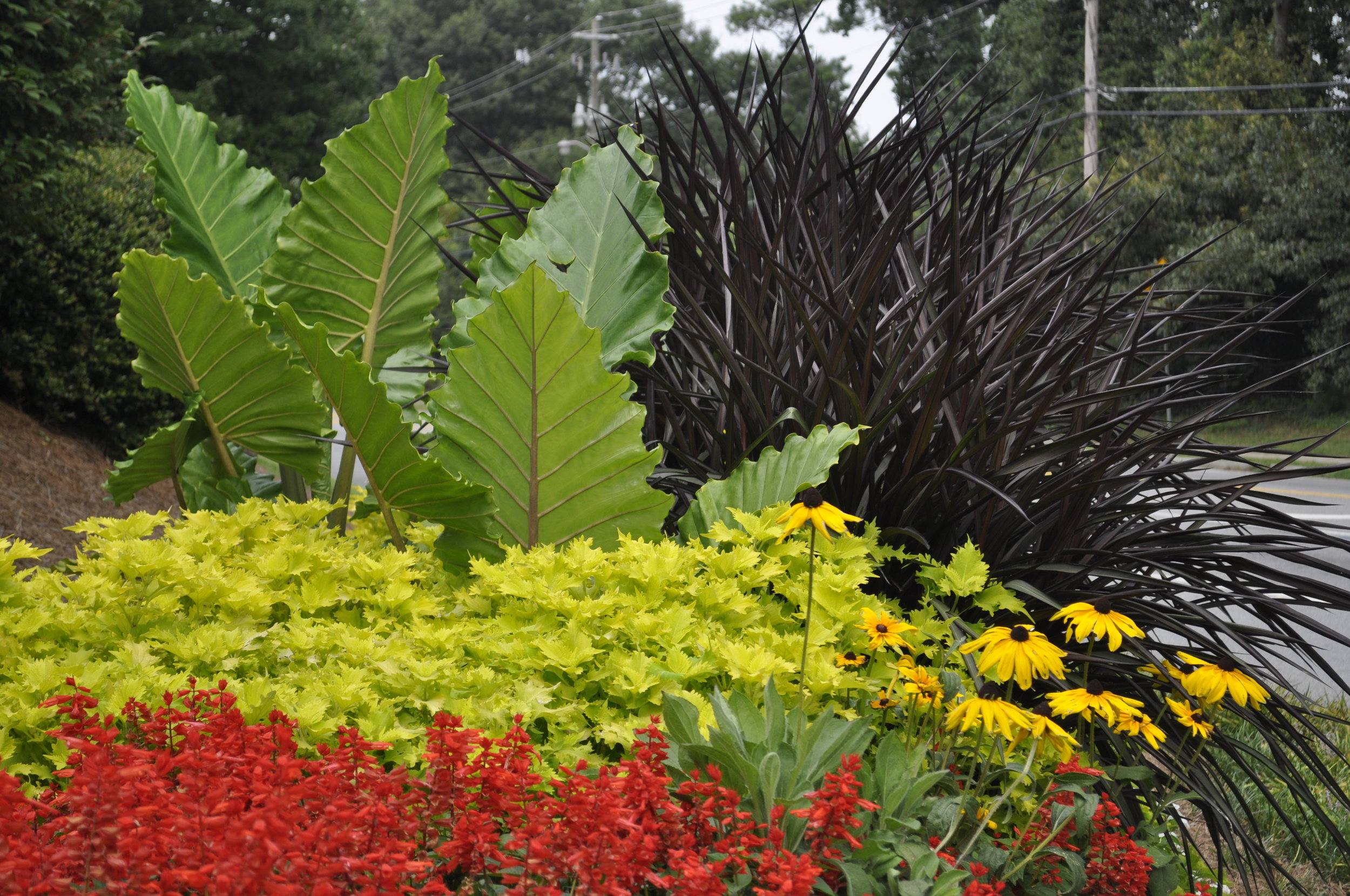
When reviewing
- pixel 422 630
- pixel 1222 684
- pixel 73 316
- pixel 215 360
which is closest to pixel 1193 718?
pixel 1222 684

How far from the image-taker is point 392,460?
7.68ft

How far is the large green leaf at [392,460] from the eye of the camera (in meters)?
2.21

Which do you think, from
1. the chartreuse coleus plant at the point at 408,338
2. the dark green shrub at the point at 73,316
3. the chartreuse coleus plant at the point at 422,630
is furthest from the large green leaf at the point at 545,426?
the dark green shrub at the point at 73,316

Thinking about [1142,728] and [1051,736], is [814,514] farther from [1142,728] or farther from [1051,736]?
[1142,728]

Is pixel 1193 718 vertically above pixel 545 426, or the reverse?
pixel 545 426

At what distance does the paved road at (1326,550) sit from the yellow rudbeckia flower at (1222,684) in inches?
16.2

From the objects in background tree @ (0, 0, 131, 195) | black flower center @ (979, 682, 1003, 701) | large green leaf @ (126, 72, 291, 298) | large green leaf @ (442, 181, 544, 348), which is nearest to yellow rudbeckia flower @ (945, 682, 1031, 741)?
black flower center @ (979, 682, 1003, 701)

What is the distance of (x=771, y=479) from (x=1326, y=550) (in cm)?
882

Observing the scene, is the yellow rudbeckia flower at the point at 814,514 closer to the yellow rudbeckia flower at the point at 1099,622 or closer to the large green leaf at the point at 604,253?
the yellow rudbeckia flower at the point at 1099,622

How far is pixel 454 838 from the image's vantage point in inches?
49.7

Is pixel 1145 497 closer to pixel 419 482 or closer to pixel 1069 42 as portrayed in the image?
pixel 419 482

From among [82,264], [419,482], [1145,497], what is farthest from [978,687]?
[82,264]

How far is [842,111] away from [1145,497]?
1.49 metres

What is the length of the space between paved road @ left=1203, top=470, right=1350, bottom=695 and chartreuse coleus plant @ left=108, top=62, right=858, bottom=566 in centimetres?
150
